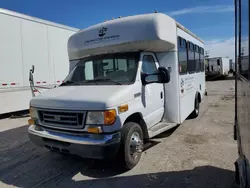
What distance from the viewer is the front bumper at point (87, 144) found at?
3.10m

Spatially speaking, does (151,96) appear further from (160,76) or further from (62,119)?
(62,119)

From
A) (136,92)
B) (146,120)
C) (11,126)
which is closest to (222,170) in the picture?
(146,120)

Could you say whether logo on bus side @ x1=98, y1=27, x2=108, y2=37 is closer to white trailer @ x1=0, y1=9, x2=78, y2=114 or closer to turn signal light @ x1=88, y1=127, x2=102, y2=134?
turn signal light @ x1=88, y1=127, x2=102, y2=134

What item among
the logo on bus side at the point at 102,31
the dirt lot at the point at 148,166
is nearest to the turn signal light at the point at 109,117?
the dirt lot at the point at 148,166

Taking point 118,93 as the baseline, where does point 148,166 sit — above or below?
below

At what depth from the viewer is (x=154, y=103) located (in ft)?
14.6

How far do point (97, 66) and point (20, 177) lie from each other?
2474mm

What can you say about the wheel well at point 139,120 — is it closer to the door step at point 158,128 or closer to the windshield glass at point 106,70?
the door step at point 158,128

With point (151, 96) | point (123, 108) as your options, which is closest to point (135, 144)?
point (123, 108)

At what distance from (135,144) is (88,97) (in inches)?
47.0

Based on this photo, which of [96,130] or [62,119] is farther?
[62,119]

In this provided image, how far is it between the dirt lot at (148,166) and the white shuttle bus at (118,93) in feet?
1.32

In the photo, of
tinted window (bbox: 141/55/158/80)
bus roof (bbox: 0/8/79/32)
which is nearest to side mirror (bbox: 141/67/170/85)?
tinted window (bbox: 141/55/158/80)

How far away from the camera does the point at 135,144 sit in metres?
3.72
